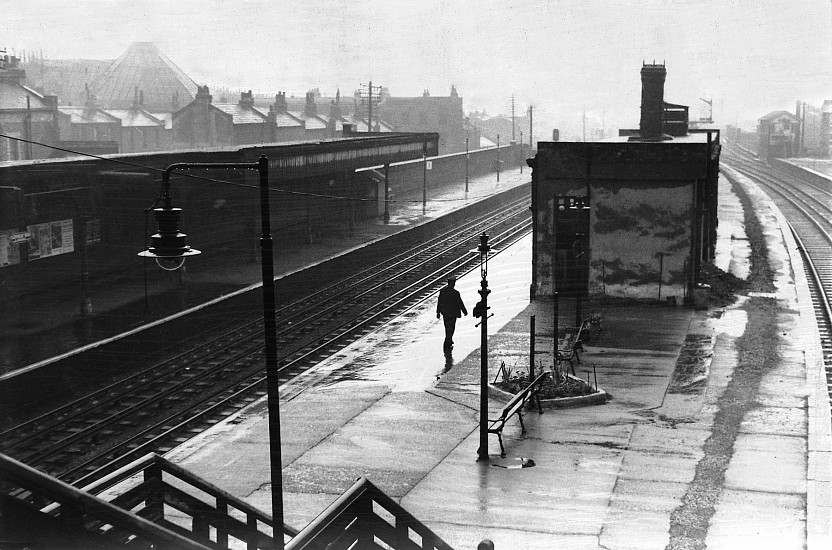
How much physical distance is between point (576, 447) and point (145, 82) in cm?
6796

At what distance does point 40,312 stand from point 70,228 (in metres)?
3.52

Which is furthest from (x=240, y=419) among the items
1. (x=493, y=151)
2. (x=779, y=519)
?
(x=493, y=151)

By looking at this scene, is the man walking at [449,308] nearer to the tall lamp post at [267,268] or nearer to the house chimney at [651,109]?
the tall lamp post at [267,268]

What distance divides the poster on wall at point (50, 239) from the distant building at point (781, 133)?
220 ft

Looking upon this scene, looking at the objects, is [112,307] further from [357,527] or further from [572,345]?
[357,527]

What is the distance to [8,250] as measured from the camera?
71.3 ft

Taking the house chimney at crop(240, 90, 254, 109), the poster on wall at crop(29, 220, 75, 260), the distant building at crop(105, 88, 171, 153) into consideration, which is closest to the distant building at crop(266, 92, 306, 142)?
the house chimney at crop(240, 90, 254, 109)

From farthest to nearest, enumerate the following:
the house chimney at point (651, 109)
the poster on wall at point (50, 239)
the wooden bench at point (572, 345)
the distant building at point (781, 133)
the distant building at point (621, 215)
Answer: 1. the distant building at point (781, 133)
2. the house chimney at point (651, 109)
3. the poster on wall at point (50, 239)
4. the distant building at point (621, 215)
5. the wooden bench at point (572, 345)

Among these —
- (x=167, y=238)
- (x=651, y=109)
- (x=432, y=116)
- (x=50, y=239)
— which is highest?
(x=432, y=116)

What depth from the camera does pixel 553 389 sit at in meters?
14.3

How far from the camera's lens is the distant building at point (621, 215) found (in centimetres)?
2134

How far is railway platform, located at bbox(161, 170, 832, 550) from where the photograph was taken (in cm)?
941

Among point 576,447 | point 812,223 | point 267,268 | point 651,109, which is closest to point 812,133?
point 812,223

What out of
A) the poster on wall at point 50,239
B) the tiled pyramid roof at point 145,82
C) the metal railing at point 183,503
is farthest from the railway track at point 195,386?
the tiled pyramid roof at point 145,82
